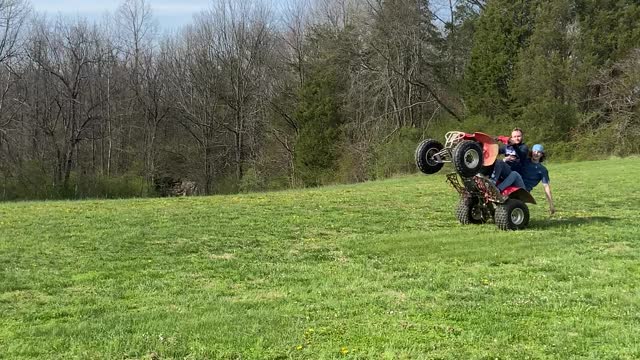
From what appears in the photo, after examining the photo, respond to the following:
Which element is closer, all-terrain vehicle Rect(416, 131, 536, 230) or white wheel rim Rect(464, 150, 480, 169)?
white wheel rim Rect(464, 150, 480, 169)

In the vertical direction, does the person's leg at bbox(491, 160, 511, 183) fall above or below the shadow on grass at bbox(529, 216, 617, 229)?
above

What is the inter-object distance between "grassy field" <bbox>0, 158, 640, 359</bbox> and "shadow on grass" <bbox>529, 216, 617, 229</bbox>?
0.04 meters

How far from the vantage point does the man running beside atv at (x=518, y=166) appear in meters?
11.7

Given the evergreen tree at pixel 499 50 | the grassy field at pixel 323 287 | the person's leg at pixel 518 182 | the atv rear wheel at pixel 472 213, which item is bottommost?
the grassy field at pixel 323 287

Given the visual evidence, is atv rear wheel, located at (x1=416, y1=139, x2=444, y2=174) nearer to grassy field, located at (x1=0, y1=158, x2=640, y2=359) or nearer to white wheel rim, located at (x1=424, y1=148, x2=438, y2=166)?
white wheel rim, located at (x1=424, y1=148, x2=438, y2=166)

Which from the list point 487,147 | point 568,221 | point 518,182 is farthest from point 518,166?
point 568,221

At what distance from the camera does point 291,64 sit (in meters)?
52.0

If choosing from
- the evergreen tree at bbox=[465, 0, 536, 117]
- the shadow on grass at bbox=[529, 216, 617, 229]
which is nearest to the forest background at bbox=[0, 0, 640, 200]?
the evergreen tree at bbox=[465, 0, 536, 117]

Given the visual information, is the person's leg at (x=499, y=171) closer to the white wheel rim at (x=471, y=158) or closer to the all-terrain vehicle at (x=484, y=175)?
the all-terrain vehicle at (x=484, y=175)

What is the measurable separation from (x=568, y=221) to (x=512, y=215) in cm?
195

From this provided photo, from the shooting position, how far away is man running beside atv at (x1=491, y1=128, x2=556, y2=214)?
38.3ft

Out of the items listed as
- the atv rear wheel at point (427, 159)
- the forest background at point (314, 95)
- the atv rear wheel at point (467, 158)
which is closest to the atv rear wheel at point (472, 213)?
the atv rear wheel at point (427, 159)

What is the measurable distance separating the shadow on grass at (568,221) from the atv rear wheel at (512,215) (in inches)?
21.3

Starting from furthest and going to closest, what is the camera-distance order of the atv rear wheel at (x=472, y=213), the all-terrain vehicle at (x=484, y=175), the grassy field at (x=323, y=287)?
the atv rear wheel at (x=472, y=213) < the all-terrain vehicle at (x=484, y=175) < the grassy field at (x=323, y=287)
